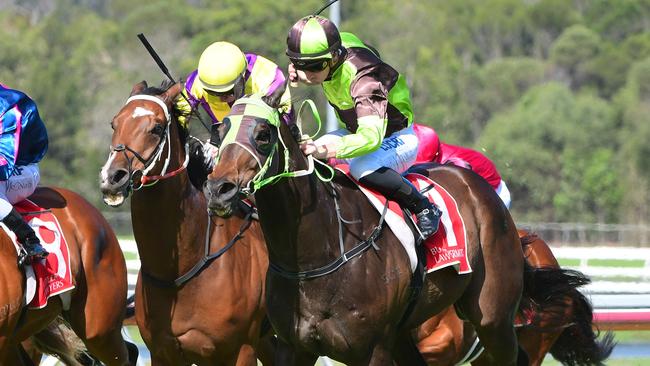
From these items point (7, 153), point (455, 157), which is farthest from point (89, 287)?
point (455, 157)

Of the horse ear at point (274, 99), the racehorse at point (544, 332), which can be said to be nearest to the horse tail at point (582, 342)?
the racehorse at point (544, 332)

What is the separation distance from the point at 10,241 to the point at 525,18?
228ft

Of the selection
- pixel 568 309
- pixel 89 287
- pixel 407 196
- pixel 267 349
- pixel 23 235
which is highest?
pixel 407 196

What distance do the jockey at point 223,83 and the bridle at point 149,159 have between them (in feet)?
0.66

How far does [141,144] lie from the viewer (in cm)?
617

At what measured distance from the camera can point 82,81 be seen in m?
51.5

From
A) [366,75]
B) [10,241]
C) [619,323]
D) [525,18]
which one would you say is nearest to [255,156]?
[366,75]

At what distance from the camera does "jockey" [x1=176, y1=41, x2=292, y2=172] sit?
242 inches

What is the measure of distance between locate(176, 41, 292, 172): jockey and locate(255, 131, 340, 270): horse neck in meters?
0.31

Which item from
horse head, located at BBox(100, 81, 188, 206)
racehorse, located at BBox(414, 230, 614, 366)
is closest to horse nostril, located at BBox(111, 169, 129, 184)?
horse head, located at BBox(100, 81, 188, 206)

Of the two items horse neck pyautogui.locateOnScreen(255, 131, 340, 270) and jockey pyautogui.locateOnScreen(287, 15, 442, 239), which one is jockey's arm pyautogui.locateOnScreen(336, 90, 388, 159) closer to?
jockey pyautogui.locateOnScreen(287, 15, 442, 239)

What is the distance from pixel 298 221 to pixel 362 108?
69 centimetres

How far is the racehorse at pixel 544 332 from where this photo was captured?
755 centimetres

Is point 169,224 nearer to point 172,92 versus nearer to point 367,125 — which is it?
point 172,92
